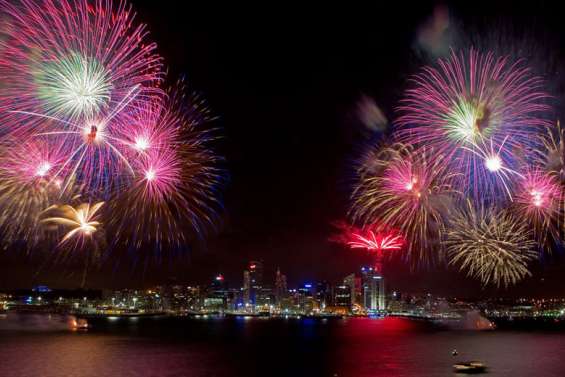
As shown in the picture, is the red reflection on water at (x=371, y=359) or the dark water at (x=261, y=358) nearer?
the dark water at (x=261, y=358)

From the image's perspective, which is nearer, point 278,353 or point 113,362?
point 113,362

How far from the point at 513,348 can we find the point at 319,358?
25242 millimetres

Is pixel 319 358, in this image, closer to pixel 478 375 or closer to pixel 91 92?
pixel 478 375

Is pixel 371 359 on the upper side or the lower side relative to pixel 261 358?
upper

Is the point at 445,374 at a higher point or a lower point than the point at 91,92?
lower

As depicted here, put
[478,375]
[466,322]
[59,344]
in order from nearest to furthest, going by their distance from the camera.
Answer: [478,375] → [59,344] → [466,322]

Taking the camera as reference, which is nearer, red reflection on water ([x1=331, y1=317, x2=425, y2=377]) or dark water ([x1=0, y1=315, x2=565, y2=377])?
dark water ([x1=0, y1=315, x2=565, y2=377])

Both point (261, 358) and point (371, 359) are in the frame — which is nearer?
point (371, 359)

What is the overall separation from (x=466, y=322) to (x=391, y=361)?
266ft

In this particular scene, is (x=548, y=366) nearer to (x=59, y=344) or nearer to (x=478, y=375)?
(x=478, y=375)

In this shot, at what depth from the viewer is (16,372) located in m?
42.3

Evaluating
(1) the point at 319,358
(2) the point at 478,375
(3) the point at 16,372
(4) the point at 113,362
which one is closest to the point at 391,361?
(1) the point at 319,358

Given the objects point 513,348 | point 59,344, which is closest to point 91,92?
point 59,344

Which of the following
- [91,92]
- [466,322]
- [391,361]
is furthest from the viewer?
[466,322]
